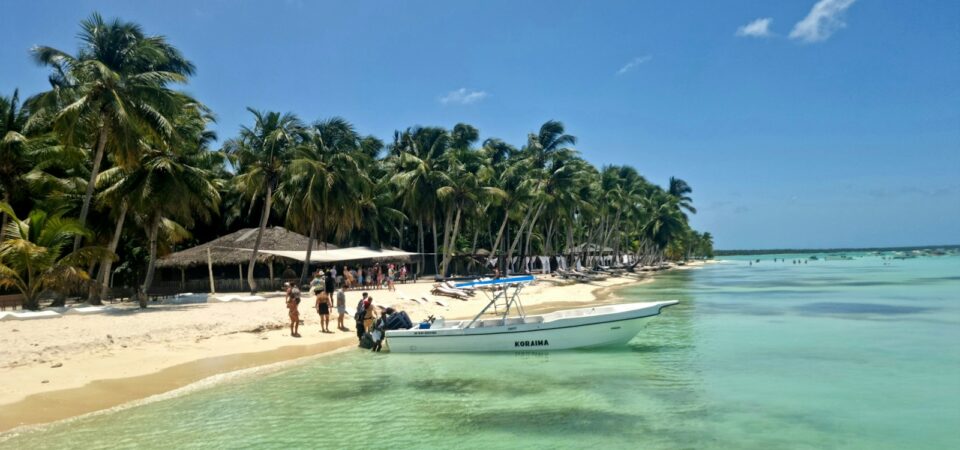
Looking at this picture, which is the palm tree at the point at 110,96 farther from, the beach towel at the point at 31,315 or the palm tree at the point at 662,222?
the palm tree at the point at 662,222

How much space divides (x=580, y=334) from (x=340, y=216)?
63.3 feet

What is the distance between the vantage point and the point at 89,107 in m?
20.3

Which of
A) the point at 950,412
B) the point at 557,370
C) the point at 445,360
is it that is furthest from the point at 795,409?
the point at 445,360

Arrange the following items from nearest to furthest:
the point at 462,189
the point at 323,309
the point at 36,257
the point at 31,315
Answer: the point at 31,315, the point at 323,309, the point at 36,257, the point at 462,189

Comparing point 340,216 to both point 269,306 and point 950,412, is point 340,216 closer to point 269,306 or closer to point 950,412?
point 269,306

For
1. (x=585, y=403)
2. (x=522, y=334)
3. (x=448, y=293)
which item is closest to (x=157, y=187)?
(x=448, y=293)

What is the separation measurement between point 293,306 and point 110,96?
401 inches

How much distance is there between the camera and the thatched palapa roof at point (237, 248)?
29156mm

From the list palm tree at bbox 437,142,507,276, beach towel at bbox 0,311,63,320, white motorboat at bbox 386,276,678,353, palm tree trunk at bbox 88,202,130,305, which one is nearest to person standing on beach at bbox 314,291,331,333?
white motorboat at bbox 386,276,678,353

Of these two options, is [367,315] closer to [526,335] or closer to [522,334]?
[522,334]

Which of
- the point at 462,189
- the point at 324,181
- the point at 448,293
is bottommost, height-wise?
the point at 448,293

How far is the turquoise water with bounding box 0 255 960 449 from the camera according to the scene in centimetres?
905

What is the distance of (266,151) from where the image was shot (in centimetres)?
2895

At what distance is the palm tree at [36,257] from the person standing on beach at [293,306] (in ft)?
23.6
